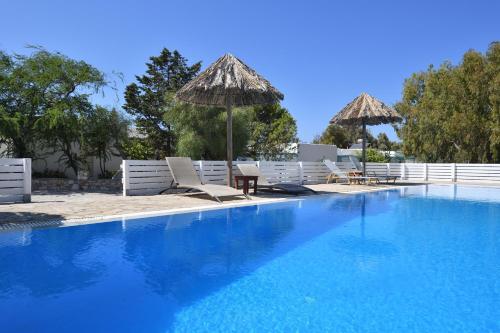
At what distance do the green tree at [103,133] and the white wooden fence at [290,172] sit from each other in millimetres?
4036

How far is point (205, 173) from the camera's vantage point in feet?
42.4

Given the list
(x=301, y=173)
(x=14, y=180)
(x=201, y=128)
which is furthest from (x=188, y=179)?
(x=201, y=128)

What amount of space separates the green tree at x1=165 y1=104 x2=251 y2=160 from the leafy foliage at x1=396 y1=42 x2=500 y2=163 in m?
14.0

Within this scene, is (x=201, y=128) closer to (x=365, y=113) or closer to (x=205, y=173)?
(x=205, y=173)

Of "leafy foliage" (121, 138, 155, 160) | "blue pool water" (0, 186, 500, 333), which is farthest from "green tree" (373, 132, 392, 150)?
"blue pool water" (0, 186, 500, 333)

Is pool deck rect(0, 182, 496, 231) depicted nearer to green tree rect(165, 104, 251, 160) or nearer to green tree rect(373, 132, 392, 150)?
green tree rect(165, 104, 251, 160)

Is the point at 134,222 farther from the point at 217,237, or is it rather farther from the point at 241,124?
the point at 241,124

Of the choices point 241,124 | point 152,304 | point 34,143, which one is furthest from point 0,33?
point 152,304

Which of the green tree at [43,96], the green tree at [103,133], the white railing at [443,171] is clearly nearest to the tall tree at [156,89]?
the green tree at [103,133]

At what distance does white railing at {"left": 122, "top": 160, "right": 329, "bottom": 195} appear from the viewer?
11078mm

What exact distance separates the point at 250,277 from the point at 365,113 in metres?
13.0

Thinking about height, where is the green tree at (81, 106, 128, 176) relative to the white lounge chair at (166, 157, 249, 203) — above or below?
above

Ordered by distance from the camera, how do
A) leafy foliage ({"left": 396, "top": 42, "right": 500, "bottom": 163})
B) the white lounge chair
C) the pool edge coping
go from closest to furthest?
1. the pool edge coping
2. the white lounge chair
3. leafy foliage ({"left": 396, "top": 42, "right": 500, "bottom": 163})

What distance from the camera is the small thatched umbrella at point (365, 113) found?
1575 centimetres
